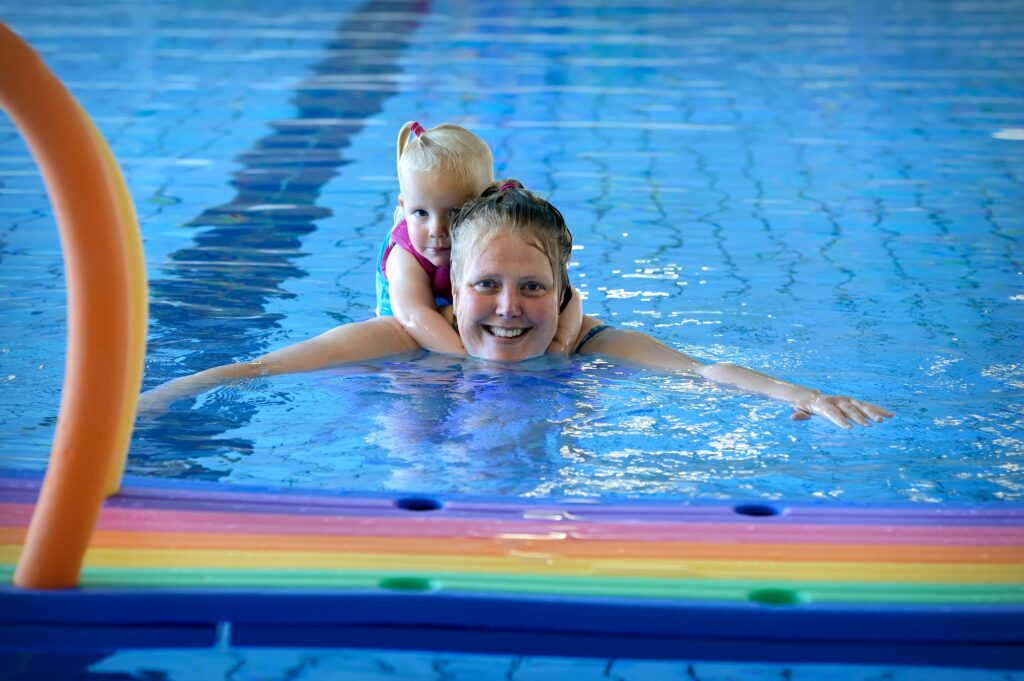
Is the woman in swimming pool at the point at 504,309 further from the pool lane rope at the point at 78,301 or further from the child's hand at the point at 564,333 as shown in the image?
the pool lane rope at the point at 78,301

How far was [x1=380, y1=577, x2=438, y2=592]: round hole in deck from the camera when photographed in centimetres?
220

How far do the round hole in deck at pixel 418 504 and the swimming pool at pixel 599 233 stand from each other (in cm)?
17

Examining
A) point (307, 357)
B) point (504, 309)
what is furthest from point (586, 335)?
point (307, 357)

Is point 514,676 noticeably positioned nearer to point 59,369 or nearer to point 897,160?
point 59,369

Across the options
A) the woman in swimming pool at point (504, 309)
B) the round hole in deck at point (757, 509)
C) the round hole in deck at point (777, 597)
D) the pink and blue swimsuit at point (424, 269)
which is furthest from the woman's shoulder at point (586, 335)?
the round hole in deck at point (777, 597)

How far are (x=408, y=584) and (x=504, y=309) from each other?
1248 millimetres

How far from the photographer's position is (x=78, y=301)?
6.79ft

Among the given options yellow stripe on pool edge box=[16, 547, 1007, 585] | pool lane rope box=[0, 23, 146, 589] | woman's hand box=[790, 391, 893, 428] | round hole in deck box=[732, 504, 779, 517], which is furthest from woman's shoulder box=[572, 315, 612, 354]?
pool lane rope box=[0, 23, 146, 589]

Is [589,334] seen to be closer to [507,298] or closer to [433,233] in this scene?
[507,298]

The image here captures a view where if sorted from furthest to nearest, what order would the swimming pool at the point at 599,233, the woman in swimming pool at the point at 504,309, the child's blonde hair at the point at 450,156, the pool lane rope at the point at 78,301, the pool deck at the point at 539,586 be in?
the child's blonde hair at the point at 450,156
the woman in swimming pool at the point at 504,309
the swimming pool at the point at 599,233
the pool deck at the point at 539,586
the pool lane rope at the point at 78,301

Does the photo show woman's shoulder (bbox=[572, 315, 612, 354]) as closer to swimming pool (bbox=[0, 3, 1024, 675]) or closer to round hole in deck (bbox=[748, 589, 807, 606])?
swimming pool (bbox=[0, 3, 1024, 675])

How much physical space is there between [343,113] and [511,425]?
440cm

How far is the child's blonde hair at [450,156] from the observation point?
3.54 metres

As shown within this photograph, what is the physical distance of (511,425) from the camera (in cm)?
310
